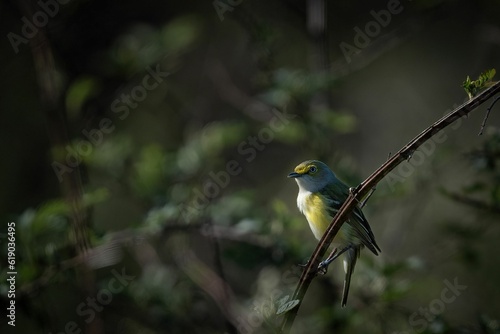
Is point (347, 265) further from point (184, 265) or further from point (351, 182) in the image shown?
point (184, 265)

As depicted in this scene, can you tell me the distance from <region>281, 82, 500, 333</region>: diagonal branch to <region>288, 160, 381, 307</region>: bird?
3.16 feet

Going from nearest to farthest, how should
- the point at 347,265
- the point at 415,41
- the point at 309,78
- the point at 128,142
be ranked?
the point at 347,265, the point at 309,78, the point at 128,142, the point at 415,41

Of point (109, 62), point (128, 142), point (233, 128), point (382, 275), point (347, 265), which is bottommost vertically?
point (382, 275)

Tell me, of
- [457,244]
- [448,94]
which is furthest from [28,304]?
[448,94]

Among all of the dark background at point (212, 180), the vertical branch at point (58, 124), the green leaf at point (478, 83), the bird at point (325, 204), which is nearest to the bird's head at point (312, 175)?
the bird at point (325, 204)

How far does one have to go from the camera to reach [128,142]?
14.4 ft

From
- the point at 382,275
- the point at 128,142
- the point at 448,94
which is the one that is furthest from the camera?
the point at 448,94

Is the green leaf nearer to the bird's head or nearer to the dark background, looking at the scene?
the dark background

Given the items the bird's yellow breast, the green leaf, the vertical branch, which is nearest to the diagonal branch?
the green leaf

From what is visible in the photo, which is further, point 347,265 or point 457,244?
point 457,244

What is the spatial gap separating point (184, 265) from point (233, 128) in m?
0.99

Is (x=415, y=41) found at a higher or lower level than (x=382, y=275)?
lower

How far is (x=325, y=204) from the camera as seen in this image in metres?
2.76

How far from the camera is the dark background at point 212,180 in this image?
3041 mm
